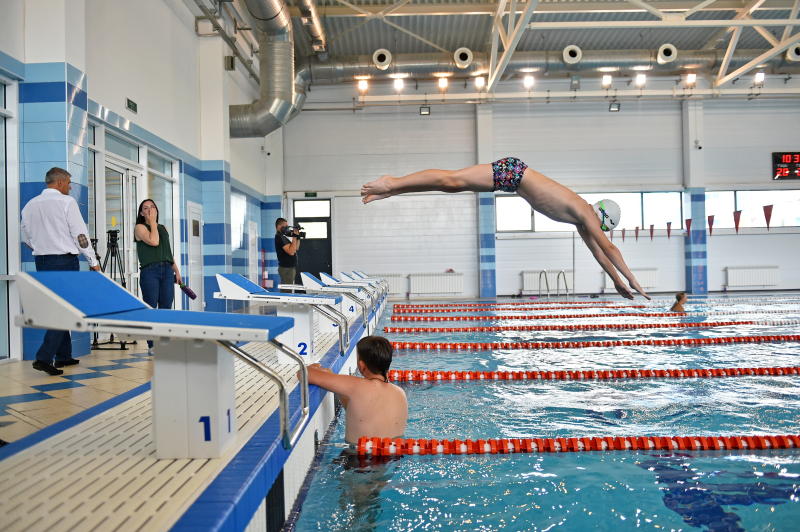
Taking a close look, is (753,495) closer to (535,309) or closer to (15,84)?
(15,84)

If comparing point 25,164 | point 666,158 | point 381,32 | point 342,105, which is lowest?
point 25,164

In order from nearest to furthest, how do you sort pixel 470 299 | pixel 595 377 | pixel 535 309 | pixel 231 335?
pixel 231 335 < pixel 595 377 < pixel 535 309 < pixel 470 299

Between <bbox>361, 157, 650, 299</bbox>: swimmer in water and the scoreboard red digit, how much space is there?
14.9 metres

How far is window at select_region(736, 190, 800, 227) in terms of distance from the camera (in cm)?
1767

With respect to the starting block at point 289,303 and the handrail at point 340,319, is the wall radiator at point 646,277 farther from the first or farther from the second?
the starting block at point 289,303

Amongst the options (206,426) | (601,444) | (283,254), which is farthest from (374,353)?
(283,254)

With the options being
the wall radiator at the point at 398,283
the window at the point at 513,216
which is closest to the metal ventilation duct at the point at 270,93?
the wall radiator at the point at 398,283

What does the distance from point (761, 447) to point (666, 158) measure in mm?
15630

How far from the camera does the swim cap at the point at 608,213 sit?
559 cm

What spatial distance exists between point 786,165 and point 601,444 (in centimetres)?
1668

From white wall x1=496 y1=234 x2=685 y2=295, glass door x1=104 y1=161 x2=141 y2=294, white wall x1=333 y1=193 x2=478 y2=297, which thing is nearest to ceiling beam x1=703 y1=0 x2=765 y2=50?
white wall x1=496 y1=234 x2=685 y2=295

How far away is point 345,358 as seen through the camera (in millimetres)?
5488

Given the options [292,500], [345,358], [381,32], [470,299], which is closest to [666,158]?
[470,299]

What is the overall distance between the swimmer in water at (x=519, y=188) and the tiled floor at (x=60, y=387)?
2238 mm
